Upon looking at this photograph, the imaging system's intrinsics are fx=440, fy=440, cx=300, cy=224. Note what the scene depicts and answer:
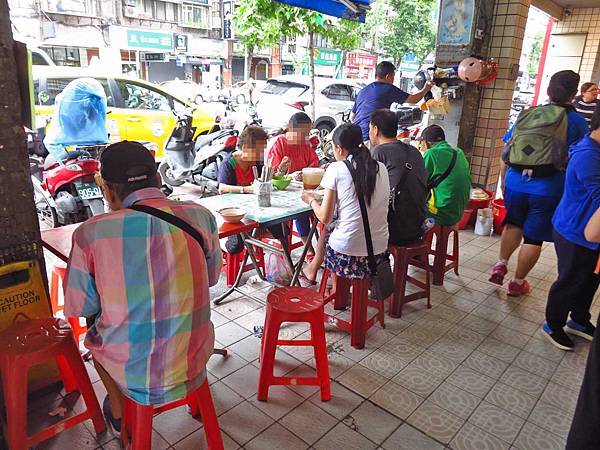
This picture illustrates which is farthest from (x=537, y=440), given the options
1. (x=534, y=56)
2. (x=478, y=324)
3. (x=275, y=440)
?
(x=534, y=56)

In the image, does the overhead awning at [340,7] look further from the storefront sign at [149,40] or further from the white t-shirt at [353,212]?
the storefront sign at [149,40]

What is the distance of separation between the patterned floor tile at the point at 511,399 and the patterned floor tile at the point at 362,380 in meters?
0.64

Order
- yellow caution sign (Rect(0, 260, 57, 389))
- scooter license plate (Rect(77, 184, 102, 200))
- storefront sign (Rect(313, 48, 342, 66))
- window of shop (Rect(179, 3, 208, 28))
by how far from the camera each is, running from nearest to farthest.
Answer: yellow caution sign (Rect(0, 260, 57, 389)) → scooter license plate (Rect(77, 184, 102, 200)) → storefront sign (Rect(313, 48, 342, 66)) → window of shop (Rect(179, 3, 208, 28))

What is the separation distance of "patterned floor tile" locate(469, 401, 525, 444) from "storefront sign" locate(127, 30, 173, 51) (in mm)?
19173

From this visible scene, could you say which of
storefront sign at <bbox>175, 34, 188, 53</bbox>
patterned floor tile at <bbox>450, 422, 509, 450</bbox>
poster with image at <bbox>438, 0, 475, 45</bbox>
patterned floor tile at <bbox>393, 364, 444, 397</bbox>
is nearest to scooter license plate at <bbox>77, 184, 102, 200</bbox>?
patterned floor tile at <bbox>393, 364, 444, 397</bbox>

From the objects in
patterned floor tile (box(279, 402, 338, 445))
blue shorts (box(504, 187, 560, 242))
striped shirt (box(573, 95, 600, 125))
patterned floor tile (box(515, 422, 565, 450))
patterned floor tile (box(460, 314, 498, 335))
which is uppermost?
striped shirt (box(573, 95, 600, 125))

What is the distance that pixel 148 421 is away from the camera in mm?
1724

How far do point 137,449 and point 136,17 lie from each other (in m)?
20.4

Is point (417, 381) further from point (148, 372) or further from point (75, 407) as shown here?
point (75, 407)

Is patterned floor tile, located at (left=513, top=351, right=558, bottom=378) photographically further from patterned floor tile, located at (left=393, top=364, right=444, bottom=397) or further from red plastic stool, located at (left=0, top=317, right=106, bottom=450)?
red plastic stool, located at (left=0, top=317, right=106, bottom=450)

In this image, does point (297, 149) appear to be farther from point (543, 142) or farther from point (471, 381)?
point (471, 381)

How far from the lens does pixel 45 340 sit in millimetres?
1959

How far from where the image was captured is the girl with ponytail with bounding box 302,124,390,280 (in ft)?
8.95

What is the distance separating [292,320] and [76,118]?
11.8 feet
